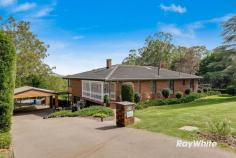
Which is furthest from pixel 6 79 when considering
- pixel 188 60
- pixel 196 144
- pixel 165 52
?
pixel 165 52

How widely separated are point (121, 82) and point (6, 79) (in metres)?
18.2

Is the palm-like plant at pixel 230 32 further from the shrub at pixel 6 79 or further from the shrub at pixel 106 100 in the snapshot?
the shrub at pixel 6 79

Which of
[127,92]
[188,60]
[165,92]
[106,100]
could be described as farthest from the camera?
[188,60]

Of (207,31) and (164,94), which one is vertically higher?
(207,31)

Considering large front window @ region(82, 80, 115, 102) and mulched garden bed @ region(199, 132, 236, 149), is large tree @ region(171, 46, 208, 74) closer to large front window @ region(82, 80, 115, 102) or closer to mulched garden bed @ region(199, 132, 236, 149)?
large front window @ region(82, 80, 115, 102)

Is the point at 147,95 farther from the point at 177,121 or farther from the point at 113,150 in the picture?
the point at 113,150

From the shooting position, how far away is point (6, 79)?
12016 mm

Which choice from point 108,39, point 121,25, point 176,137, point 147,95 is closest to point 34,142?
point 176,137

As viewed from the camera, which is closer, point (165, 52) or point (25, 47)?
point (25, 47)

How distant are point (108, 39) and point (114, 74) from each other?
12933 millimetres

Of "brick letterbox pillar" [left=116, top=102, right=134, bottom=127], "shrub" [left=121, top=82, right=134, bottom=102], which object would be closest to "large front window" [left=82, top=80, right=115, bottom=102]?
"shrub" [left=121, top=82, right=134, bottom=102]

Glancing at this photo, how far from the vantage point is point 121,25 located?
115 feet

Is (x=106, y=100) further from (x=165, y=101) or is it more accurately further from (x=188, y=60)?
(x=188, y=60)

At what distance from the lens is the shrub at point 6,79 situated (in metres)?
11.9
